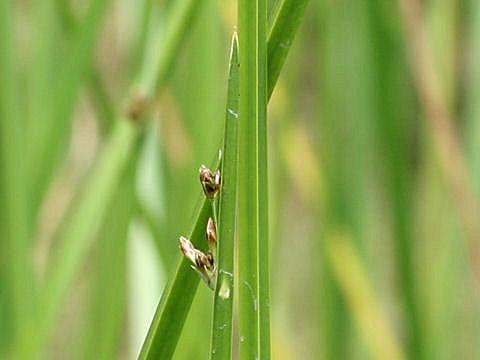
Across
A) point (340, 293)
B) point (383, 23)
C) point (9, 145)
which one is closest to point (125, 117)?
point (9, 145)

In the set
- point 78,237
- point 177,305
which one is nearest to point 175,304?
point 177,305

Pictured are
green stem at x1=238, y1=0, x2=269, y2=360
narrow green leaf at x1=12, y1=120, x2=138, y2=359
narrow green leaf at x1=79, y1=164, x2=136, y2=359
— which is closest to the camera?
green stem at x1=238, y1=0, x2=269, y2=360

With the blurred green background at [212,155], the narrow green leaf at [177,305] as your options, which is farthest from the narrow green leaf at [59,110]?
the narrow green leaf at [177,305]

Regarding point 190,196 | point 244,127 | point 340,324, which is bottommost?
point 340,324

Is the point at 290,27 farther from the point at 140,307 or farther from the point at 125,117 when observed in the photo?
the point at 140,307

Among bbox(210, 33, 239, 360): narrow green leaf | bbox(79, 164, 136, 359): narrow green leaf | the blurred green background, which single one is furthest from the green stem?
bbox(79, 164, 136, 359): narrow green leaf

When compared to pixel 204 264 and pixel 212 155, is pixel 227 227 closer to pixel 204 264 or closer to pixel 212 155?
pixel 204 264

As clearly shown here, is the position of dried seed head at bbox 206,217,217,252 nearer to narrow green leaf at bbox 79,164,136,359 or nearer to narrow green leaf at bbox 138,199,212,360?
narrow green leaf at bbox 138,199,212,360
